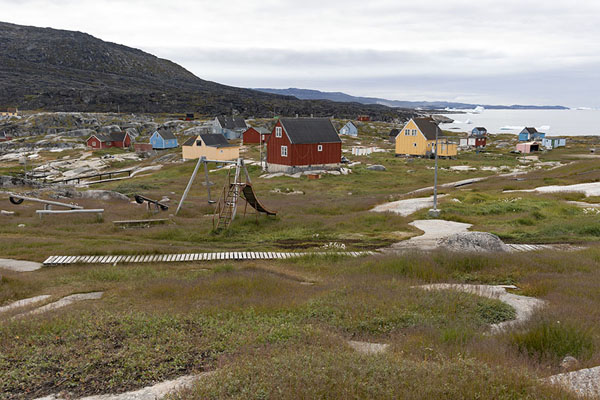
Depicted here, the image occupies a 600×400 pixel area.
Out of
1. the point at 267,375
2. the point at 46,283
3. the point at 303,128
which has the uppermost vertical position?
the point at 303,128

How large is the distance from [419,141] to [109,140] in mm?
68896

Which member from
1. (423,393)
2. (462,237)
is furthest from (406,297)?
(462,237)

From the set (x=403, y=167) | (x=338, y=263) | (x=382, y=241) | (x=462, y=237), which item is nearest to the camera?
(x=338, y=263)

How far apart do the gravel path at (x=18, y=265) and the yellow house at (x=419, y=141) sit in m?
64.7

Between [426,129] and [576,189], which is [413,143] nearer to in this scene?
[426,129]

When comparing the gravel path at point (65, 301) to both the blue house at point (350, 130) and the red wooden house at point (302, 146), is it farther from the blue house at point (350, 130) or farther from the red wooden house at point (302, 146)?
the blue house at point (350, 130)

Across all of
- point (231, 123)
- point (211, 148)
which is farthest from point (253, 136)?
point (211, 148)

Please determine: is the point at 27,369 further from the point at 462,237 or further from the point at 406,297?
the point at 462,237

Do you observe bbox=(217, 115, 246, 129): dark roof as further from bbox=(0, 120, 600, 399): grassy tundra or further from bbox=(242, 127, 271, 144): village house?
bbox=(0, 120, 600, 399): grassy tundra

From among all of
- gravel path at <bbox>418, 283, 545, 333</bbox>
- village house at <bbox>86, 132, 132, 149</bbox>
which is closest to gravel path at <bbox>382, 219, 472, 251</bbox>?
gravel path at <bbox>418, 283, 545, 333</bbox>

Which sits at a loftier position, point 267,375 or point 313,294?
point 267,375

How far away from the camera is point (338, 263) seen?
16.5 m

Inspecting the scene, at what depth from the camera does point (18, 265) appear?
16.7 m

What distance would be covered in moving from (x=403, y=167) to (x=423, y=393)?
190ft
